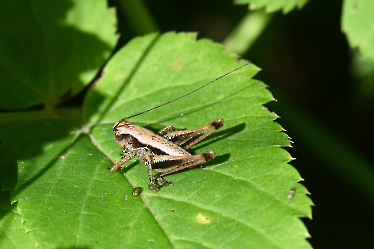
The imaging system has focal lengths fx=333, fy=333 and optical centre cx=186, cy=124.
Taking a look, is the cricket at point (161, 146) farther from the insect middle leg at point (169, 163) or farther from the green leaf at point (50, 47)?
the green leaf at point (50, 47)

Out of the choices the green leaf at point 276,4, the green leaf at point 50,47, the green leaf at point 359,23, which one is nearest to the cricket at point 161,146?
the green leaf at point 50,47

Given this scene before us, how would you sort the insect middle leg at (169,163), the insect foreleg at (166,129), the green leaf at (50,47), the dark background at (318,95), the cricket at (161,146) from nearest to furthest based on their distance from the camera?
the insect middle leg at (169,163) → the cricket at (161,146) → the insect foreleg at (166,129) → the green leaf at (50,47) → the dark background at (318,95)

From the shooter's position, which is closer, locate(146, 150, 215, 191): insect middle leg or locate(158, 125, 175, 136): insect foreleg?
locate(146, 150, 215, 191): insect middle leg

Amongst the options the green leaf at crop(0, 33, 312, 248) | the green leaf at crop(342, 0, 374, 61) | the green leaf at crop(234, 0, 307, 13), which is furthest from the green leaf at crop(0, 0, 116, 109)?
the green leaf at crop(342, 0, 374, 61)

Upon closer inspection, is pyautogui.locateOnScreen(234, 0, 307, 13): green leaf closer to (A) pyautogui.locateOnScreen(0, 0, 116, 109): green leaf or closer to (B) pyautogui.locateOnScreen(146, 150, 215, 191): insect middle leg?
(A) pyautogui.locateOnScreen(0, 0, 116, 109): green leaf

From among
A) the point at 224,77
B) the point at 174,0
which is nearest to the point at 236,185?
the point at 224,77
